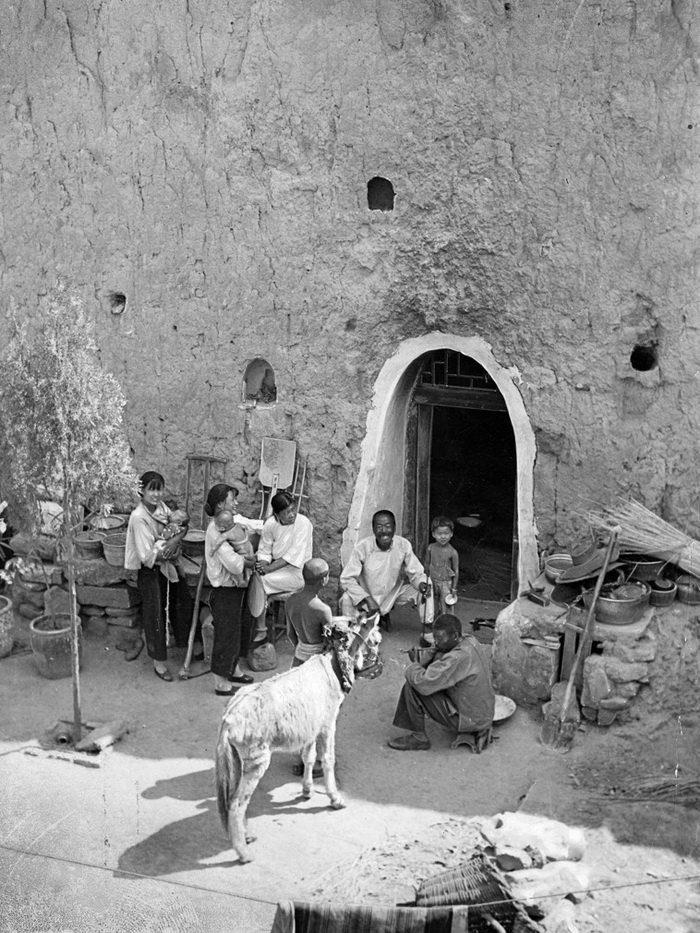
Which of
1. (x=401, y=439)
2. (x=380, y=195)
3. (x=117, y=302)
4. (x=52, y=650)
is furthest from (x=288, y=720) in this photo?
(x=117, y=302)

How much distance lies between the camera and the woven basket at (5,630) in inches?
393

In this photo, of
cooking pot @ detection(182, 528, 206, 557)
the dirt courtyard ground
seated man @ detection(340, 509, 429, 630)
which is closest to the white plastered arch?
seated man @ detection(340, 509, 429, 630)

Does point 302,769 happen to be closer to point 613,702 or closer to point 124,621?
point 613,702

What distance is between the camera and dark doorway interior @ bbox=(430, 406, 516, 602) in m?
11.9

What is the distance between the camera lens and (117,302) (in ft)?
34.9

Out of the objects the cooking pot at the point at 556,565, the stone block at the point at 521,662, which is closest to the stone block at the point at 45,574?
the stone block at the point at 521,662

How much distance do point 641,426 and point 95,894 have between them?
555cm

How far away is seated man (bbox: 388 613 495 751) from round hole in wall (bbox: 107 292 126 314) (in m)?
4.41

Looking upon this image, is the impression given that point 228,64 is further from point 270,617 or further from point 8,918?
point 8,918

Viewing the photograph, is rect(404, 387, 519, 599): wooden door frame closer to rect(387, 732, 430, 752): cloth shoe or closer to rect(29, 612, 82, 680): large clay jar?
rect(387, 732, 430, 752): cloth shoe

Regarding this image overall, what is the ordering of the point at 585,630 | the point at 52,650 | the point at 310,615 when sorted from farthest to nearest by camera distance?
the point at 52,650
the point at 585,630
the point at 310,615

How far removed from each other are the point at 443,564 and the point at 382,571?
578 mm

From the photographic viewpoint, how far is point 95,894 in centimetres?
673

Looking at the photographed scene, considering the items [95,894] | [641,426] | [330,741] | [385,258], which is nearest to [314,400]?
[385,258]
